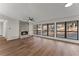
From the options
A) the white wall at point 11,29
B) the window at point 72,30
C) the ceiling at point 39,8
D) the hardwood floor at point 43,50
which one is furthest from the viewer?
the white wall at point 11,29

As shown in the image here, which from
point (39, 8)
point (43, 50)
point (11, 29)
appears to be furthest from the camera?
point (11, 29)

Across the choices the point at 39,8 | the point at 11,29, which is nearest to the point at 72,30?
the point at 39,8

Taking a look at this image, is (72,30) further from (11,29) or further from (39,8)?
(11,29)

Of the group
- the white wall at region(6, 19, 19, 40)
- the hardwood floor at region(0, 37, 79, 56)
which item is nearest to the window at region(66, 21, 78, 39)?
the hardwood floor at region(0, 37, 79, 56)

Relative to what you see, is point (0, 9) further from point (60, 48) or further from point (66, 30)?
point (60, 48)

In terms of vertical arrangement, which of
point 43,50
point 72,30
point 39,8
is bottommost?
point 43,50

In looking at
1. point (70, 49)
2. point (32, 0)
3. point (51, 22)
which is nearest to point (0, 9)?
point (32, 0)

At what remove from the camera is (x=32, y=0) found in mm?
1708

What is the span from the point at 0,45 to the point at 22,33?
4.80 metres

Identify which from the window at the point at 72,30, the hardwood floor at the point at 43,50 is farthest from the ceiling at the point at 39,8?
the hardwood floor at the point at 43,50

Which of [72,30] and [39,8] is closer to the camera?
[72,30]

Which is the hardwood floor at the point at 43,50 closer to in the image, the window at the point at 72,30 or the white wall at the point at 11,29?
the window at the point at 72,30

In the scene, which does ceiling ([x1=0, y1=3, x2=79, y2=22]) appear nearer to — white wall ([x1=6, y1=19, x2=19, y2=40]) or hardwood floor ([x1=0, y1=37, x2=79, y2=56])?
hardwood floor ([x1=0, y1=37, x2=79, y2=56])

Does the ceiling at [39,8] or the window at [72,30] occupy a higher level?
the ceiling at [39,8]
